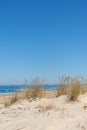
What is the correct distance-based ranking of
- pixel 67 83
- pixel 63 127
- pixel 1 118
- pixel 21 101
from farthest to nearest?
pixel 67 83, pixel 21 101, pixel 1 118, pixel 63 127

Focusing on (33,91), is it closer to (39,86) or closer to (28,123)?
(39,86)

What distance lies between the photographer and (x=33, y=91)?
1141 cm

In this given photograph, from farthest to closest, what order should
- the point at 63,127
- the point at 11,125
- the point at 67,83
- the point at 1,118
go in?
the point at 67,83 < the point at 1,118 < the point at 11,125 < the point at 63,127

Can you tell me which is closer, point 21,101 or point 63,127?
point 63,127

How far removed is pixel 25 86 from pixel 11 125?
5.57 metres

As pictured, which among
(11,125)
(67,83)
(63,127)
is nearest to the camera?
(63,127)

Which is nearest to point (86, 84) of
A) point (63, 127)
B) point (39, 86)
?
point (39, 86)

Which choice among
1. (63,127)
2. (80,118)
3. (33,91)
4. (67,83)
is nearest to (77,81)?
(67,83)

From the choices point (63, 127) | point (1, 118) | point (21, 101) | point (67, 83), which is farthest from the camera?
point (67, 83)

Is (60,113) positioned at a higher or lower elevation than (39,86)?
lower

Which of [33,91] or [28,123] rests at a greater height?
[33,91]

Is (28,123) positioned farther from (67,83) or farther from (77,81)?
(67,83)

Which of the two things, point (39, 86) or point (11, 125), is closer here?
point (11, 125)

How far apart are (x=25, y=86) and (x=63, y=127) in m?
6.12
